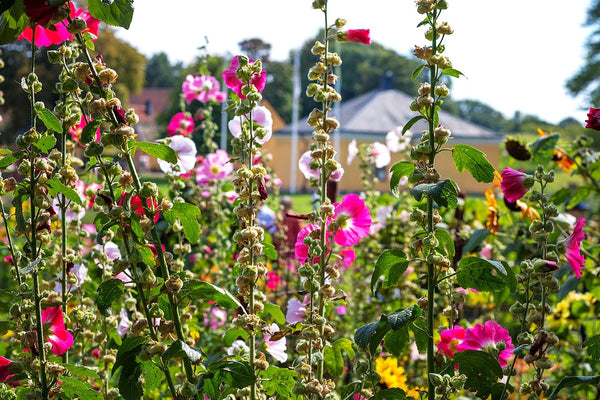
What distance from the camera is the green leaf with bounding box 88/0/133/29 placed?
828 millimetres

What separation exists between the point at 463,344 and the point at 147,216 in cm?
62

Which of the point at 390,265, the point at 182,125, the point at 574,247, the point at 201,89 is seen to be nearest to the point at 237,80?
the point at 390,265

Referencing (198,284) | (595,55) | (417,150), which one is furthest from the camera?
(595,55)

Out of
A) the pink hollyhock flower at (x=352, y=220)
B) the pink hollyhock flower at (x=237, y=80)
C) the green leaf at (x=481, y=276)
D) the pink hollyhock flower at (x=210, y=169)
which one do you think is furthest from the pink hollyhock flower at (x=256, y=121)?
the pink hollyhock flower at (x=210, y=169)

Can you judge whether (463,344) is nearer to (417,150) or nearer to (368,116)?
(417,150)

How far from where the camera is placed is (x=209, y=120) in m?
2.53

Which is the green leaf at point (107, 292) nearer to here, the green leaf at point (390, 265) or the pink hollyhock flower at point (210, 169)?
the green leaf at point (390, 265)

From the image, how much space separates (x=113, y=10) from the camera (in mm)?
832

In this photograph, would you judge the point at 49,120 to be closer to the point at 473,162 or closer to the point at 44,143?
the point at 44,143

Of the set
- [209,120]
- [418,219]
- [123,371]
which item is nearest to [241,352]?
[123,371]

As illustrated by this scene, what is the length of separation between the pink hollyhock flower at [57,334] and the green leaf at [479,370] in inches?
25.0

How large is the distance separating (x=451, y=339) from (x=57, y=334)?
2.26ft

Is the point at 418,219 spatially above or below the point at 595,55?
below

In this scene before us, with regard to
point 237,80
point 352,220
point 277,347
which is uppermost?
point 237,80
